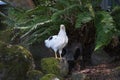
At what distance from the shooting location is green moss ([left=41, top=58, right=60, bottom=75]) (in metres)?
5.62

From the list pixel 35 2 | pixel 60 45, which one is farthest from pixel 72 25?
pixel 35 2

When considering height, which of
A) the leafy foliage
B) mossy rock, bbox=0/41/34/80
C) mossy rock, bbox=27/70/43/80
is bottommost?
mossy rock, bbox=27/70/43/80

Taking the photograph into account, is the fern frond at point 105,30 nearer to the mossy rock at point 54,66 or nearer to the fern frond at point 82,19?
the fern frond at point 82,19

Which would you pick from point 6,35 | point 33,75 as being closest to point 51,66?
point 33,75

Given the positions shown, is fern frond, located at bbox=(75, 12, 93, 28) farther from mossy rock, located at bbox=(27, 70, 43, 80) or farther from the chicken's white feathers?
mossy rock, located at bbox=(27, 70, 43, 80)

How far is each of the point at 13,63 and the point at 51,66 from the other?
65 cm

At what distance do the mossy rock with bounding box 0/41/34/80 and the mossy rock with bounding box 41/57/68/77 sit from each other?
31 cm

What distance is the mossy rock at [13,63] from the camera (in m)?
5.31

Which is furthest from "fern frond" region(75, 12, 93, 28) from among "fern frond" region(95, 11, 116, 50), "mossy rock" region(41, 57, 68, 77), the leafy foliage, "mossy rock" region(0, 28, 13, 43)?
"mossy rock" region(0, 28, 13, 43)

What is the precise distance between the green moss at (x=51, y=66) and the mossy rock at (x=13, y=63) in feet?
1.00

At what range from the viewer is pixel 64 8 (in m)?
6.34

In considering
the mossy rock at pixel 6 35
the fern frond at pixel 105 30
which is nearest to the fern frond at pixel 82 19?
the fern frond at pixel 105 30

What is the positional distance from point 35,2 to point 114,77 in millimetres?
3547

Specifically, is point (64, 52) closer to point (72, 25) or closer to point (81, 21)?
point (72, 25)
